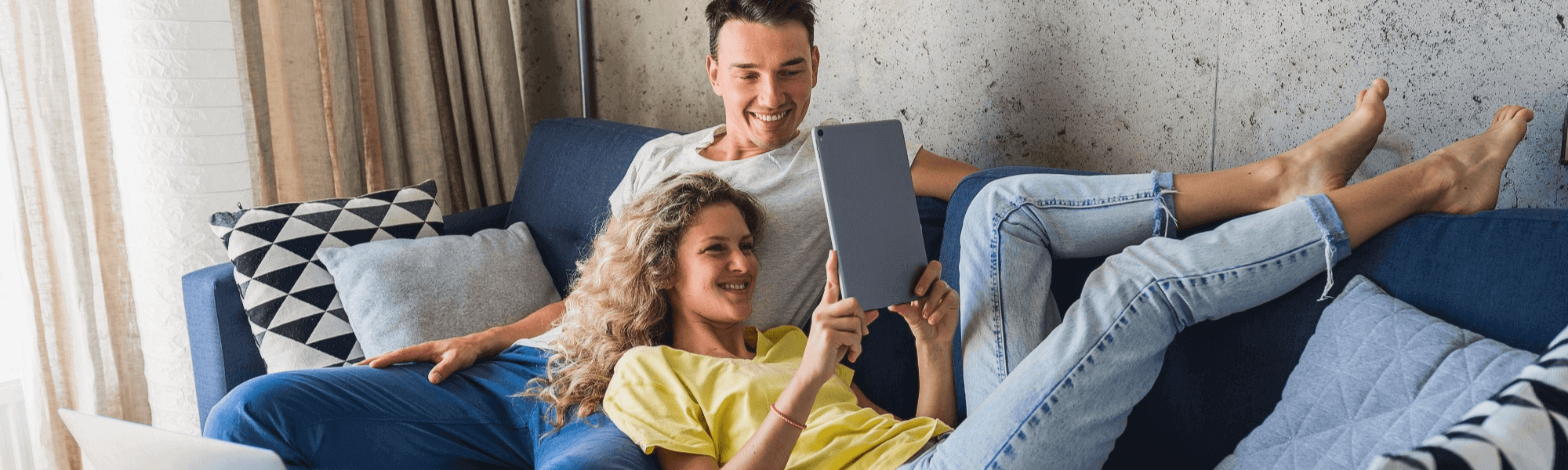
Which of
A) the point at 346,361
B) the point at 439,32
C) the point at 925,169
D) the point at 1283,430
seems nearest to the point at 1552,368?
the point at 1283,430

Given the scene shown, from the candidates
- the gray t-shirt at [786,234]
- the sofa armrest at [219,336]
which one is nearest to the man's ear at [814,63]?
the gray t-shirt at [786,234]

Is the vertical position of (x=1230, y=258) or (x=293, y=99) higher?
(x=293, y=99)

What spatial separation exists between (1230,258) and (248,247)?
175 centimetres

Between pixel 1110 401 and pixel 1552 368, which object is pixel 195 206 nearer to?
pixel 1110 401

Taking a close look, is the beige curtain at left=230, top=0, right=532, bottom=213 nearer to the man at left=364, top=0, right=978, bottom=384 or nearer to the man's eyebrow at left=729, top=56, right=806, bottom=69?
the man at left=364, top=0, right=978, bottom=384

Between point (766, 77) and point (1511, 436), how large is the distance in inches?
49.9

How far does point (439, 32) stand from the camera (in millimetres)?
2678

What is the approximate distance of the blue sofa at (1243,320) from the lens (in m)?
1.03

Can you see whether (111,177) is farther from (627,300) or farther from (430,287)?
(627,300)

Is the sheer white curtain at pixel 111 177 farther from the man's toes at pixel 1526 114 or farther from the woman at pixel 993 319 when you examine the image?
the man's toes at pixel 1526 114

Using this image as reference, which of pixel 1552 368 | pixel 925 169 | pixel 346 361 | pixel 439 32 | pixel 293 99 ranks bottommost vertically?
pixel 346 361

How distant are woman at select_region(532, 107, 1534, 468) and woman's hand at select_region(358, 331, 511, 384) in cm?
28

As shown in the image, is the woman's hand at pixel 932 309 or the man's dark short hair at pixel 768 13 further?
the man's dark short hair at pixel 768 13

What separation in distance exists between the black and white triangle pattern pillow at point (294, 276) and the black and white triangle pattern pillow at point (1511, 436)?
5.91ft
